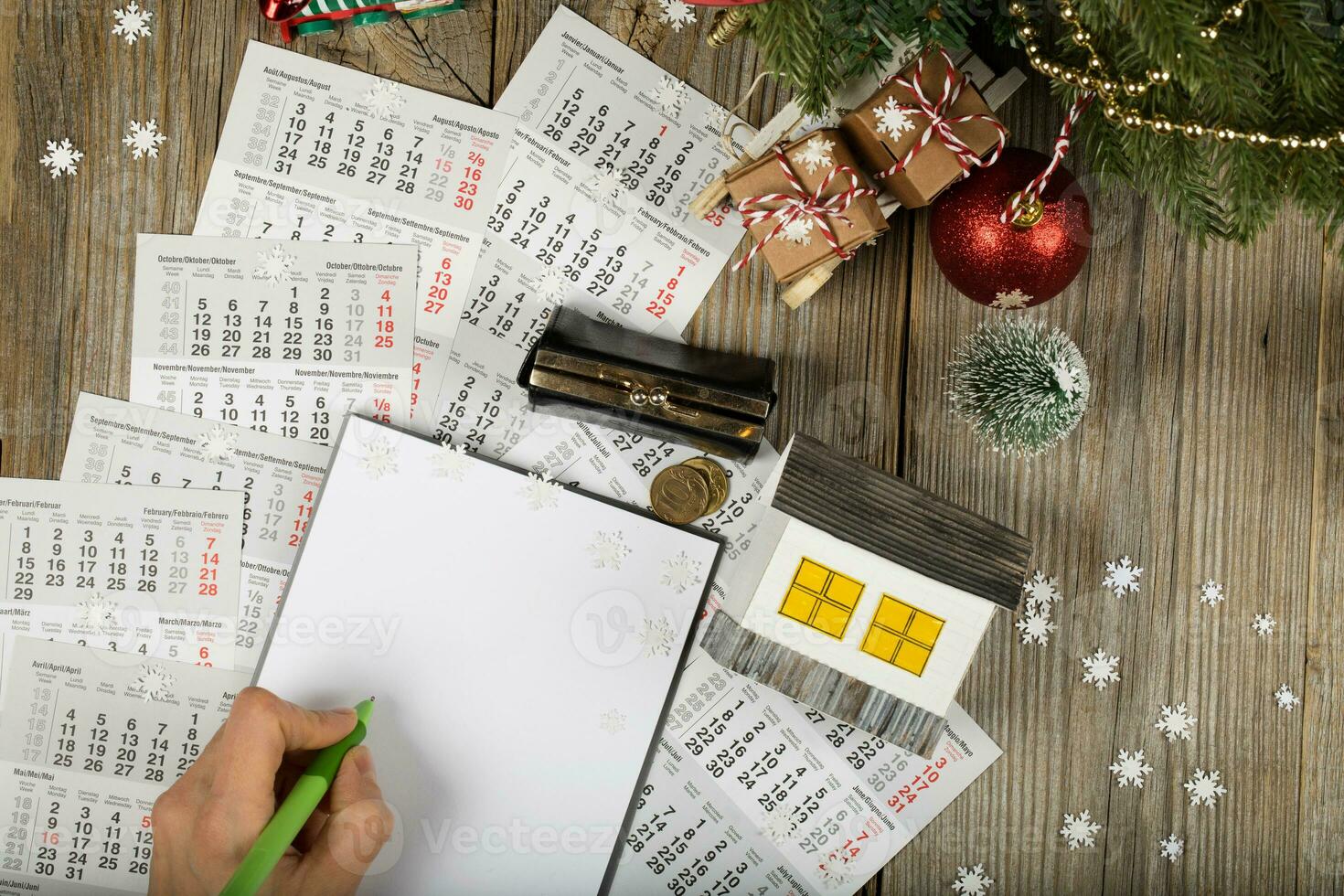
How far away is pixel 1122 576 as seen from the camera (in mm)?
1051

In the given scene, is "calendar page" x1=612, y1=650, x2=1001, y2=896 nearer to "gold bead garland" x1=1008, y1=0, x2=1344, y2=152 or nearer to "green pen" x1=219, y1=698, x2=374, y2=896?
"green pen" x1=219, y1=698, x2=374, y2=896

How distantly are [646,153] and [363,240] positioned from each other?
343 millimetres

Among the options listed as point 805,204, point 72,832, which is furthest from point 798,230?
point 72,832

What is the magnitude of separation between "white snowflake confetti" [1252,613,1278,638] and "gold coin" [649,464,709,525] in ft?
2.20

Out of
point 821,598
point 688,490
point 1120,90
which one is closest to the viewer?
point 1120,90

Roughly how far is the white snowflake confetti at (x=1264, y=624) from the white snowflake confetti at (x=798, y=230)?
71 cm

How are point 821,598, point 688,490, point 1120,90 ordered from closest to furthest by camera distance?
point 1120,90 < point 821,598 < point 688,490

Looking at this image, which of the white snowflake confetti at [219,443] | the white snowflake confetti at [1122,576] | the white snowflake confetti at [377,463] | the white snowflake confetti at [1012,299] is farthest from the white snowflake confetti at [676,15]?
the white snowflake confetti at [1122,576]

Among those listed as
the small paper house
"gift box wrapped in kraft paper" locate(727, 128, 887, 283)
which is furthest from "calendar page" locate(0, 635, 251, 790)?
"gift box wrapped in kraft paper" locate(727, 128, 887, 283)

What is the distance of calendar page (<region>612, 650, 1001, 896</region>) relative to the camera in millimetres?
1037

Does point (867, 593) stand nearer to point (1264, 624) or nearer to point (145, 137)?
point (1264, 624)

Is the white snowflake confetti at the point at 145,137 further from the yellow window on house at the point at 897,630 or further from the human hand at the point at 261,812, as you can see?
the yellow window on house at the point at 897,630

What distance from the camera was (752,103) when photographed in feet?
3.36

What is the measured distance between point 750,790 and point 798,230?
64 centimetres
